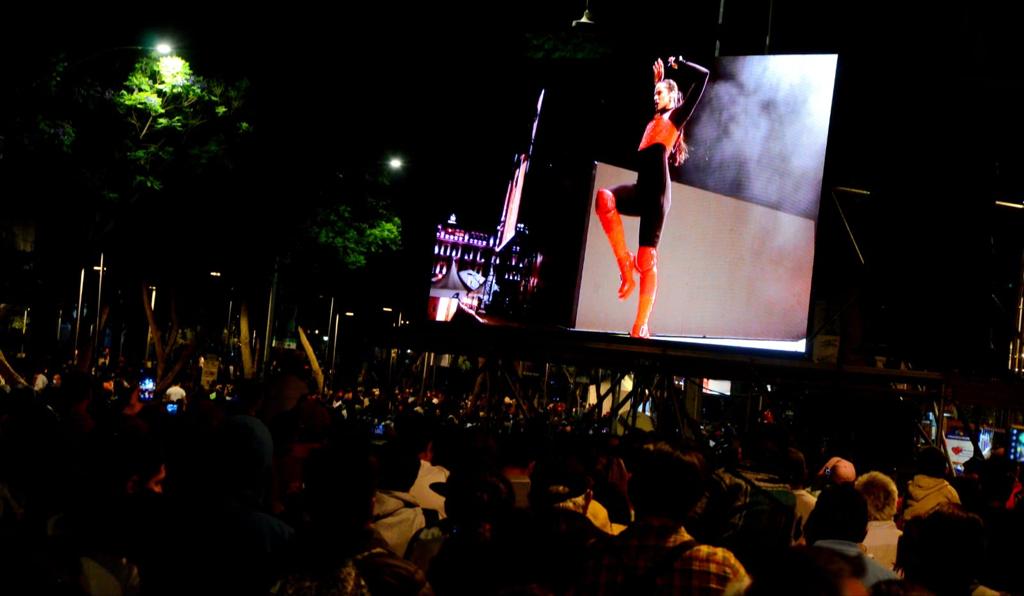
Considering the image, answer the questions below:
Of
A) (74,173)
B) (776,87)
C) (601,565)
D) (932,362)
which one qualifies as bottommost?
(601,565)

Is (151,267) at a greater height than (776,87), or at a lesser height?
lesser

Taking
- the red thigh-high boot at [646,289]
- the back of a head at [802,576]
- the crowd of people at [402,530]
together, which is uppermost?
the red thigh-high boot at [646,289]


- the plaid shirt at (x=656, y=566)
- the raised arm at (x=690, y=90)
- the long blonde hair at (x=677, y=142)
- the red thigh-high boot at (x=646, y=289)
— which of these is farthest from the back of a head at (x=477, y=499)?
the raised arm at (x=690, y=90)

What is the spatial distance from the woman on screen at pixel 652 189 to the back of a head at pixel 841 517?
33.4 ft

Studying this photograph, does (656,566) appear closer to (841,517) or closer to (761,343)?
(841,517)

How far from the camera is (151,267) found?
97.7 feet

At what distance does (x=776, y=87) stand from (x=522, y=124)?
740cm

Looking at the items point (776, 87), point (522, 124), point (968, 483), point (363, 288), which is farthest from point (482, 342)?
point (363, 288)

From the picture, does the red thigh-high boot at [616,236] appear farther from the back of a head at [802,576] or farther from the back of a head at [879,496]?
the back of a head at [802,576]

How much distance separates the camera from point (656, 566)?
3.58 metres

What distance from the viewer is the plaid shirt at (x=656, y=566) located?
11.4ft

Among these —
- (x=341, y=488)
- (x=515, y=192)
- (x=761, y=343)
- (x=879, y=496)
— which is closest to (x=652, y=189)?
(x=761, y=343)

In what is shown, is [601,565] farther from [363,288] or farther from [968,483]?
[363,288]

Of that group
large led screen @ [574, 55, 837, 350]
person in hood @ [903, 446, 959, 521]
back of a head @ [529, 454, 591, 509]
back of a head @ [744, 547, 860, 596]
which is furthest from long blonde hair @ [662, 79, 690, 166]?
back of a head @ [744, 547, 860, 596]
